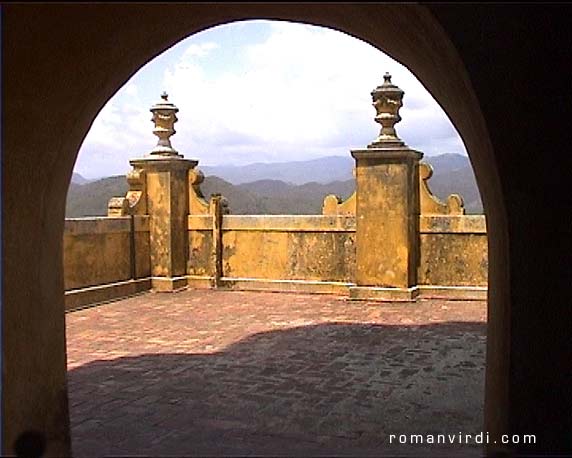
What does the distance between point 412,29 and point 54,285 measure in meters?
2.65

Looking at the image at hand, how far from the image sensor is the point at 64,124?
4.16 m

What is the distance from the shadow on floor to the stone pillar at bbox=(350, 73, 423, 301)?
3.31 m

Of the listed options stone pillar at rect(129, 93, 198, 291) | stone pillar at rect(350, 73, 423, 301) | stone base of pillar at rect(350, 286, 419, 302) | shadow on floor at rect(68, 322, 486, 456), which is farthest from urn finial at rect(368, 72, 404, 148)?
shadow on floor at rect(68, 322, 486, 456)

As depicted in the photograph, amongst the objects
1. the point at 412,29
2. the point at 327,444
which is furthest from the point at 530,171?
the point at 327,444

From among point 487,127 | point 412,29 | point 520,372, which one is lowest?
point 520,372

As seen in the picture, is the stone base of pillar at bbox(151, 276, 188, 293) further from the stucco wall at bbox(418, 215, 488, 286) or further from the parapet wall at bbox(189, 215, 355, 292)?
the stucco wall at bbox(418, 215, 488, 286)

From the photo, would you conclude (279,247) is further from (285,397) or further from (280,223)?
(285,397)

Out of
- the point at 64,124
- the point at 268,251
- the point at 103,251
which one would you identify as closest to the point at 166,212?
the point at 103,251

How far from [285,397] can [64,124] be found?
3344 millimetres

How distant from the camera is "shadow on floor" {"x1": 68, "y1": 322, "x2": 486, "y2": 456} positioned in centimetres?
502

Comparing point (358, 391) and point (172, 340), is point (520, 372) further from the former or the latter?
point (172, 340)

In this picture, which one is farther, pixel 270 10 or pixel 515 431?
pixel 270 10

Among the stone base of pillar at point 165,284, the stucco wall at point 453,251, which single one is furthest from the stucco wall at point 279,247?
the stucco wall at point 453,251

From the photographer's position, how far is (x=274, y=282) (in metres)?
14.2
